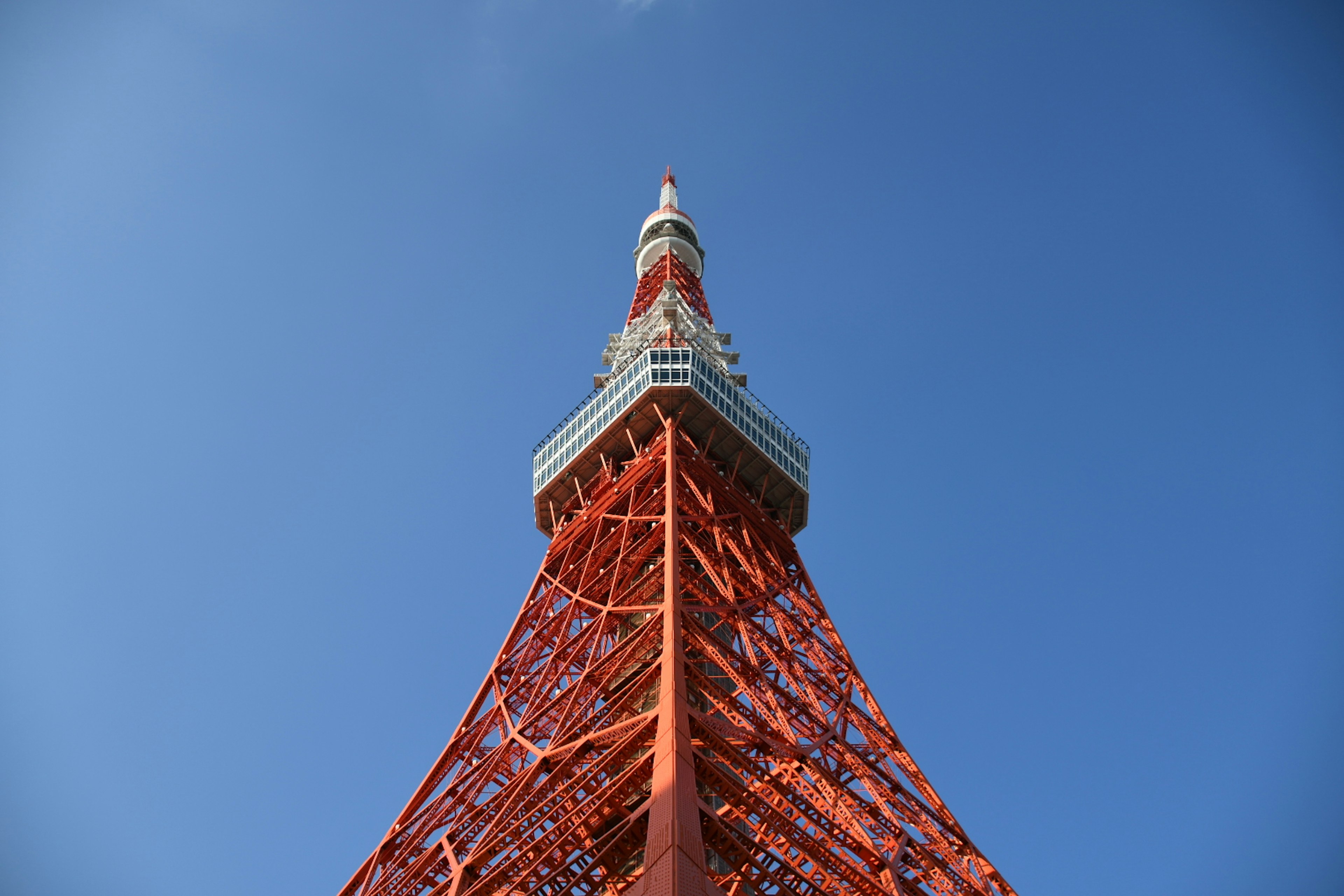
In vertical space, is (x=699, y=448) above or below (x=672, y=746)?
above

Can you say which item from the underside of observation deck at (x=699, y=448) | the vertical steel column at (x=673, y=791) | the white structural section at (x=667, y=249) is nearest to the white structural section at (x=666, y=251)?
the white structural section at (x=667, y=249)

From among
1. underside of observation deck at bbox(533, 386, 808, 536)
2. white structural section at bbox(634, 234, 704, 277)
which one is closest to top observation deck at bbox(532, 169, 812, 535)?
underside of observation deck at bbox(533, 386, 808, 536)

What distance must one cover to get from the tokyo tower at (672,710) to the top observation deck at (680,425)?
0.21ft

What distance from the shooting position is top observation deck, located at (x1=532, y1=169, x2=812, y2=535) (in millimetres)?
30516

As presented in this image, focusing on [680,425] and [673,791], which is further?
[680,425]

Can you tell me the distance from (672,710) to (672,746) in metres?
1.01

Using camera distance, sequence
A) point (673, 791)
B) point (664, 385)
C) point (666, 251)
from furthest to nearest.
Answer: point (666, 251) < point (664, 385) < point (673, 791)

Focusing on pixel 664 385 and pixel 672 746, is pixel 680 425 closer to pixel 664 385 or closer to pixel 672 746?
pixel 664 385

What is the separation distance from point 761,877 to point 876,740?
340 inches

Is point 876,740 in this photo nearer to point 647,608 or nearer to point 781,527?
point 647,608

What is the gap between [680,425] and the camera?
100 ft

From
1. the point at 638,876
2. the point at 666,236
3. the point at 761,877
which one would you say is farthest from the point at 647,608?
the point at 666,236

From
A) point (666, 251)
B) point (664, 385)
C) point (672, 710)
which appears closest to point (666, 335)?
point (664, 385)

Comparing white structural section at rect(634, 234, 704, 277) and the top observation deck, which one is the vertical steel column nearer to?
the top observation deck
